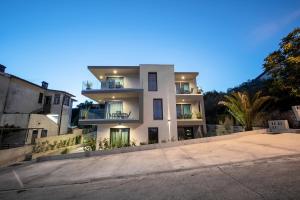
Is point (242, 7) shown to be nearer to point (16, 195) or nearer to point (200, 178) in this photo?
point (200, 178)

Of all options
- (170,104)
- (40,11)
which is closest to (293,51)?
(170,104)

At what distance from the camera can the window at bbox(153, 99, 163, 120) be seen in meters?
17.1

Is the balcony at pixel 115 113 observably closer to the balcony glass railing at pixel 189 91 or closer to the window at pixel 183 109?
the balcony glass railing at pixel 189 91

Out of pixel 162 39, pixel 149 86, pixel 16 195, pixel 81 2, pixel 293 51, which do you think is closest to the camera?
pixel 16 195

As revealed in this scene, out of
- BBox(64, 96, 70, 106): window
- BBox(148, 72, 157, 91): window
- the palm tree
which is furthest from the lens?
BBox(64, 96, 70, 106): window

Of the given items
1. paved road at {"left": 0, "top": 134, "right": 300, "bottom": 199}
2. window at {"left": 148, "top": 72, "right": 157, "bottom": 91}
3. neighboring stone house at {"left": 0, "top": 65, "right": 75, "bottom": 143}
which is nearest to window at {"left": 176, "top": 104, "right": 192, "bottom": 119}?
window at {"left": 148, "top": 72, "right": 157, "bottom": 91}

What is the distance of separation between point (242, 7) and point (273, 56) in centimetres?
722

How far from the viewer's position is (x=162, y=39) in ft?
74.4

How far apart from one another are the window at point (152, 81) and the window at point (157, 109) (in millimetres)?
1553

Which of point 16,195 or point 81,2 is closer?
point 16,195

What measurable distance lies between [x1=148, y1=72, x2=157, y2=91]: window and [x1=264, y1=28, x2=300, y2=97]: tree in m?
11.4

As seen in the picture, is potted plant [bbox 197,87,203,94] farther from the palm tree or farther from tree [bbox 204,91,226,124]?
tree [bbox 204,91,226,124]

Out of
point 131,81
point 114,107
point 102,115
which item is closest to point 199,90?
point 131,81

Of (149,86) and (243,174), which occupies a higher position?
(149,86)
